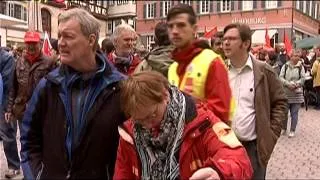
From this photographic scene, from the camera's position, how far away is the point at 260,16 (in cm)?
4138

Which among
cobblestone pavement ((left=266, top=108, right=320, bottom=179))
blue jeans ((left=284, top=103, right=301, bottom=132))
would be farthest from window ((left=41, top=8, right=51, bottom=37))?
blue jeans ((left=284, top=103, right=301, bottom=132))

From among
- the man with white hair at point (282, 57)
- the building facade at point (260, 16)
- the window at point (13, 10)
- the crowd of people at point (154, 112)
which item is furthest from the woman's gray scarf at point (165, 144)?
the building facade at point (260, 16)

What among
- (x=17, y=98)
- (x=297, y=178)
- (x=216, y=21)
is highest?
(x=216, y=21)

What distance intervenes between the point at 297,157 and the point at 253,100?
4.55 metres

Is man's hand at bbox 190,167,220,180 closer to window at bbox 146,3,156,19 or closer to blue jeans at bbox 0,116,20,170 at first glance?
blue jeans at bbox 0,116,20,170

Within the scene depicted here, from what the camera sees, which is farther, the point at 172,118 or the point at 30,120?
the point at 30,120

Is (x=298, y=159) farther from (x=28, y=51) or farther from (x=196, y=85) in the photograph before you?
(x=196, y=85)

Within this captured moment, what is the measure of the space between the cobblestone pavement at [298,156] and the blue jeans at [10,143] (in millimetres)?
3384

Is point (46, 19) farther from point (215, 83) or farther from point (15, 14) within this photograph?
point (215, 83)

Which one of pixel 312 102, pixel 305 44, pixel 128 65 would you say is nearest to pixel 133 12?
pixel 305 44

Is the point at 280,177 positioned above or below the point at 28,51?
below

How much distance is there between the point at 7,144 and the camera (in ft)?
20.9

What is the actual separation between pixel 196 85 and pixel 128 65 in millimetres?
1774

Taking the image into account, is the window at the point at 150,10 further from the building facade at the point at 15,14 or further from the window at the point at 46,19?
the building facade at the point at 15,14
